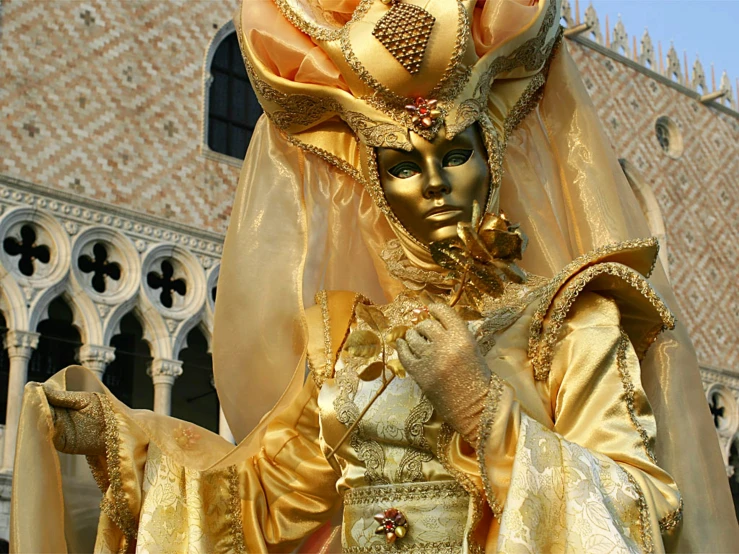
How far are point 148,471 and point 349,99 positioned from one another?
554 mm

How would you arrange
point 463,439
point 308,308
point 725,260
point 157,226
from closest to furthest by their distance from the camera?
point 463,439
point 308,308
point 157,226
point 725,260

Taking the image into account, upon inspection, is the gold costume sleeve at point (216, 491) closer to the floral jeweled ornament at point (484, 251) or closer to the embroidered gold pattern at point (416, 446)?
the embroidered gold pattern at point (416, 446)

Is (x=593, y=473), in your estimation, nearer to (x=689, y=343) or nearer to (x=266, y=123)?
(x=689, y=343)

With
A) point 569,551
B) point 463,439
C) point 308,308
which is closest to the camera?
point 569,551

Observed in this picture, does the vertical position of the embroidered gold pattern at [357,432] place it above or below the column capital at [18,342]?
below

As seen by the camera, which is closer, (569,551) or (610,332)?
(569,551)

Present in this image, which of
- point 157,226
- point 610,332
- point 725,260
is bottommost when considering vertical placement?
point 610,332

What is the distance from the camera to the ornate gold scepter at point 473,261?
1180 mm

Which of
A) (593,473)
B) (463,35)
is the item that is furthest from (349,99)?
(593,473)

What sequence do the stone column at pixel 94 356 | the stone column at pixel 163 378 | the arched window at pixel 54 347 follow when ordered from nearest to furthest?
the stone column at pixel 94 356 < the stone column at pixel 163 378 < the arched window at pixel 54 347

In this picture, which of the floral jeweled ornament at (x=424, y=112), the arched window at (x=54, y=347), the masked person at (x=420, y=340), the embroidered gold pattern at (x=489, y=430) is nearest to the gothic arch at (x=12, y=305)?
the arched window at (x=54, y=347)

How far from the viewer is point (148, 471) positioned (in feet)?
4.55

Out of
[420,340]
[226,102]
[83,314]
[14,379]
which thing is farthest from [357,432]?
[226,102]

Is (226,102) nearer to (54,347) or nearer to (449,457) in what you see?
(54,347)
